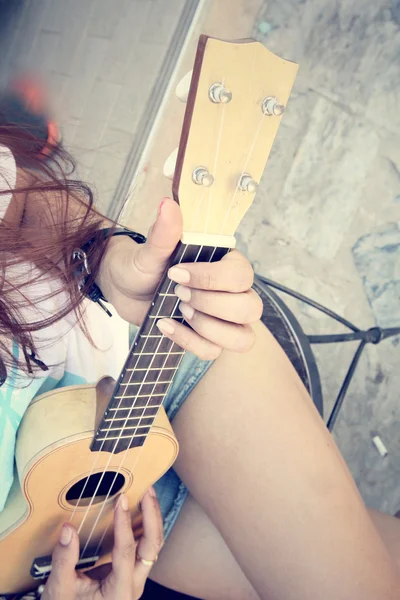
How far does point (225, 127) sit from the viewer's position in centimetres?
49

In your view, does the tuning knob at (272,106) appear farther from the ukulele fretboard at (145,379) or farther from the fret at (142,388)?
the fret at (142,388)

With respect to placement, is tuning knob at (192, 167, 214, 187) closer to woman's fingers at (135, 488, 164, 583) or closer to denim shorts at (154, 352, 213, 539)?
denim shorts at (154, 352, 213, 539)

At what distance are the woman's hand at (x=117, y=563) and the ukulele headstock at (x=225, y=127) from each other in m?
0.45

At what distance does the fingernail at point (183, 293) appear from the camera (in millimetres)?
536

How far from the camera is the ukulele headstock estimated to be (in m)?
0.45

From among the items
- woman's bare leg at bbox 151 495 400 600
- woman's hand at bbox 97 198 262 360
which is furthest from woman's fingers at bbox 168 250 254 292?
woman's bare leg at bbox 151 495 400 600

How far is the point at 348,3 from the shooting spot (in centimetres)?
141

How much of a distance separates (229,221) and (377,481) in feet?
3.85

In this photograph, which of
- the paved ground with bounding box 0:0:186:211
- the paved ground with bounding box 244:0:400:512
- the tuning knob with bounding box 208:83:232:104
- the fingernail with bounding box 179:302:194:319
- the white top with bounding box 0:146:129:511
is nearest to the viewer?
the tuning knob with bounding box 208:83:232:104

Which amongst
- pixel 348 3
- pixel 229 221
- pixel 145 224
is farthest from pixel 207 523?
pixel 348 3

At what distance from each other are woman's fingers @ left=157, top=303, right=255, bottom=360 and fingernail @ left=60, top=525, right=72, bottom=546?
1.08ft


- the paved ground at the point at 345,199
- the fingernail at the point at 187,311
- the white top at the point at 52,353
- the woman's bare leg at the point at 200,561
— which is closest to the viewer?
the fingernail at the point at 187,311

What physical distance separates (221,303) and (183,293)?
42 mm

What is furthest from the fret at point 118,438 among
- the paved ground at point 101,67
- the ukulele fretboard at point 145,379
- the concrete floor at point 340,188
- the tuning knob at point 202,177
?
the paved ground at point 101,67
